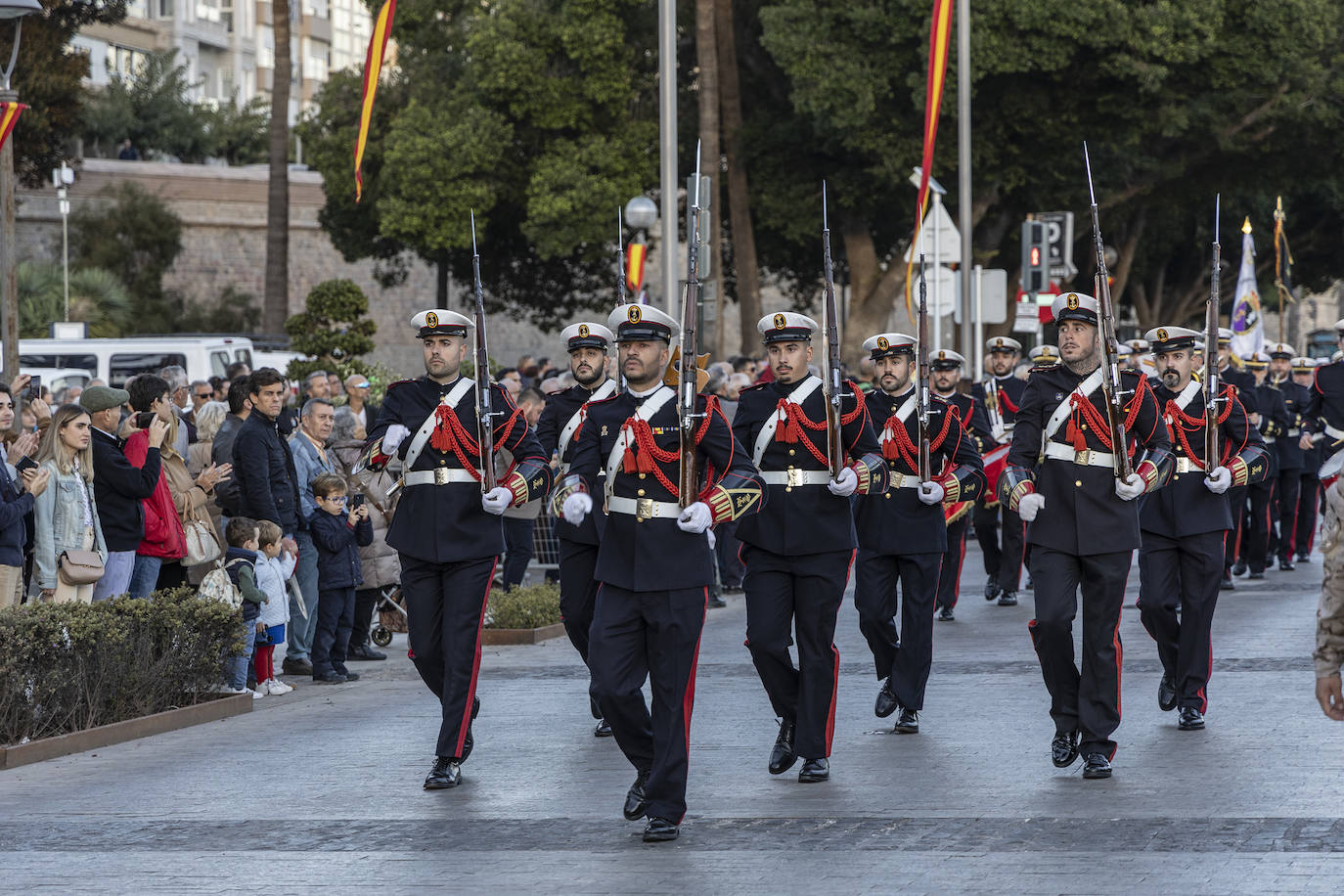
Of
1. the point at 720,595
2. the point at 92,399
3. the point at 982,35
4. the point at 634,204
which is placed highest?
the point at 982,35

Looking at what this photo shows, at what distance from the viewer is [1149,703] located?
10.9 metres

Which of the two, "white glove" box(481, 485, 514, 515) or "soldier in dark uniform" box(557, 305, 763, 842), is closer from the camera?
"soldier in dark uniform" box(557, 305, 763, 842)

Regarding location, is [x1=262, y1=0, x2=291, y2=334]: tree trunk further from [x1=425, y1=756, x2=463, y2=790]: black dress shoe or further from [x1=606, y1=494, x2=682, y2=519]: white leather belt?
[x1=606, y1=494, x2=682, y2=519]: white leather belt

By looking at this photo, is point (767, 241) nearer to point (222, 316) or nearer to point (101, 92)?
point (222, 316)

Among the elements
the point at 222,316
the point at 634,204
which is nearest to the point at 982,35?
the point at 634,204

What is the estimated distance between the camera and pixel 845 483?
28.6 ft

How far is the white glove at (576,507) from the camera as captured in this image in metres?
7.93

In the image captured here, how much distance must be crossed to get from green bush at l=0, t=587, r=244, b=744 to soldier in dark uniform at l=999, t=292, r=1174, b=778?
437 centimetres

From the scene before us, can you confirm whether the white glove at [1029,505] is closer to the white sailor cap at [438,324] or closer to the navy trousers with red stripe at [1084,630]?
the navy trousers with red stripe at [1084,630]

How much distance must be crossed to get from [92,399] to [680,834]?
5.00m

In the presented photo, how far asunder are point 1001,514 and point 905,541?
803 cm

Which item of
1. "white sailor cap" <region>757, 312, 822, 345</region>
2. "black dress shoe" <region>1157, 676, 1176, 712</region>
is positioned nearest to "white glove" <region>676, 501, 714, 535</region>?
"white sailor cap" <region>757, 312, 822, 345</region>

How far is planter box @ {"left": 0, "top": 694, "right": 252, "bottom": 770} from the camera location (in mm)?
9562

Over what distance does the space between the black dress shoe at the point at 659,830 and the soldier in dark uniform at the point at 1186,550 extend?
11.4 feet
